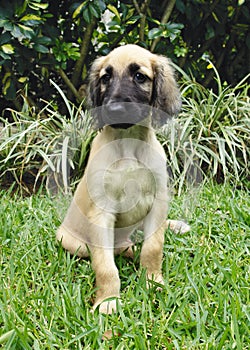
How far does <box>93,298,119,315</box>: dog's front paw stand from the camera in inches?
90.4

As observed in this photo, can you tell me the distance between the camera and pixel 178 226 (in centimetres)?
333

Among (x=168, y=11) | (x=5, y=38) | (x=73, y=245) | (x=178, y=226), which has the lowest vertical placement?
(x=178, y=226)

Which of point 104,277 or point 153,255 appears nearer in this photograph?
point 104,277

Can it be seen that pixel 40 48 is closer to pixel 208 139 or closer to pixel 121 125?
pixel 208 139

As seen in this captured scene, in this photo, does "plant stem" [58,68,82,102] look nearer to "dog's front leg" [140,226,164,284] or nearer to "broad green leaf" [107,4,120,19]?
"broad green leaf" [107,4,120,19]

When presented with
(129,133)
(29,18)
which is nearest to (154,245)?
(129,133)

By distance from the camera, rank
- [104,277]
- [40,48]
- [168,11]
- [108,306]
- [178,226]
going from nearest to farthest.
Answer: [108,306] → [104,277] → [178,226] → [40,48] → [168,11]

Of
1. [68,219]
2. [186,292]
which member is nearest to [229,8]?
[68,219]

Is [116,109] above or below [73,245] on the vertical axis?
above

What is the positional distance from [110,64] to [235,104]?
101 inches

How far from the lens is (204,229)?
3316 mm

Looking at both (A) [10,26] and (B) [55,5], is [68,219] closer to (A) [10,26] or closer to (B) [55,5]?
(A) [10,26]

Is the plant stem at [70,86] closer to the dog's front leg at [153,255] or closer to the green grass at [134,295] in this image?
the green grass at [134,295]

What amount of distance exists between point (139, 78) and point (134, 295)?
112 centimetres
